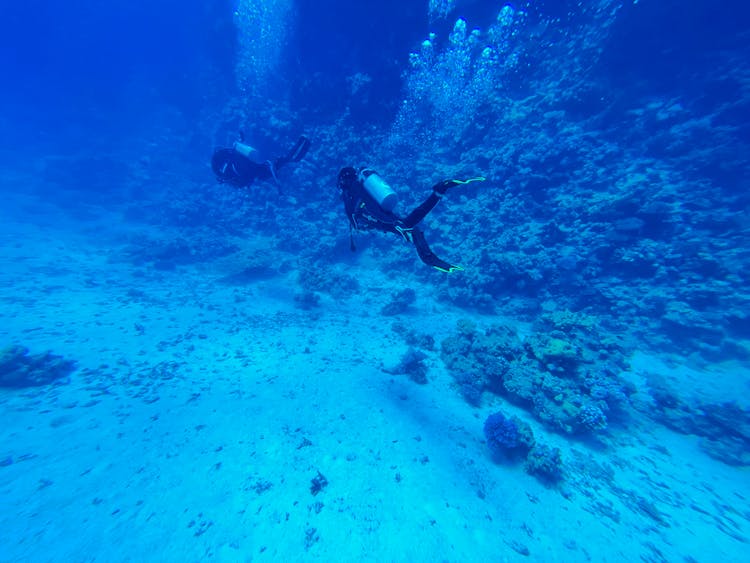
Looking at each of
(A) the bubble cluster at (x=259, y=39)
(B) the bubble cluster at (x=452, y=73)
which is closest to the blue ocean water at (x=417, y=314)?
(B) the bubble cluster at (x=452, y=73)

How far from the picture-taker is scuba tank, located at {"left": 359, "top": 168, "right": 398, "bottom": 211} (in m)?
6.20

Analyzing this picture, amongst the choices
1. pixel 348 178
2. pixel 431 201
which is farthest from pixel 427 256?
pixel 348 178

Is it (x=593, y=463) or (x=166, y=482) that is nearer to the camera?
(x=166, y=482)

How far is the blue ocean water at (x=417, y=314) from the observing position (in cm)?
489

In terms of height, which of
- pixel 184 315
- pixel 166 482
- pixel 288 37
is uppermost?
pixel 288 37

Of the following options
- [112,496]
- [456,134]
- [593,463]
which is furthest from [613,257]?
[112,496]

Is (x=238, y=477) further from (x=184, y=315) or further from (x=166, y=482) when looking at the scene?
(x=184, y=315)

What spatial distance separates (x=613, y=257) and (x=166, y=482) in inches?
583

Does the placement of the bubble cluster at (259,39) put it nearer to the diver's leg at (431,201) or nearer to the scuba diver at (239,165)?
the scuba diver at (239,165)

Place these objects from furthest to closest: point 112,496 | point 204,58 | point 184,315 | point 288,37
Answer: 1. point 204,58
2. point 288,37
3. point 184,315
4. point 112,496

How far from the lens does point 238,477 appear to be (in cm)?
509

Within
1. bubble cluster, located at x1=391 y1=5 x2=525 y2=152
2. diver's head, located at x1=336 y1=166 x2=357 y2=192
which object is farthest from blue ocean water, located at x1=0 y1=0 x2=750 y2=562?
diver's head, located at x1=336 y1=166 x2=357 y2=192

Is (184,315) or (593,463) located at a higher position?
(184,315)

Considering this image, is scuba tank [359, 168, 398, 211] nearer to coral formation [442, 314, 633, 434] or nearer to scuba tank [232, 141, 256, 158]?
coral formation [442, 314, 633, 434]
